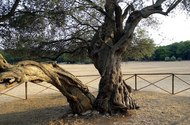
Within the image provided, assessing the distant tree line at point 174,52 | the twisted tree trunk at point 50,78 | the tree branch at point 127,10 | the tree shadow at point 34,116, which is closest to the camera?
the twisted tree trunk at point 50,78

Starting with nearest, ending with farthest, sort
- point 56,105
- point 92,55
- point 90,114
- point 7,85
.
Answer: point 7,85, point 90,114, point 92,55, point 56,105

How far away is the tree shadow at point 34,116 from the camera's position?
499 inches

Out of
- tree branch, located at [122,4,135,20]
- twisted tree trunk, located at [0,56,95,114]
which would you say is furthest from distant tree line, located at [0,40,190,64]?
→ tree branch, located at [122,4,135,20]

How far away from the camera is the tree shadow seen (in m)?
12.7

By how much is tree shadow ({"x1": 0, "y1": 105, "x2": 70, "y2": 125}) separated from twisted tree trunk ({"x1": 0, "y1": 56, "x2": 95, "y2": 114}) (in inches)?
46.3

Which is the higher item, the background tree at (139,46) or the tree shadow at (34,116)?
the background tree at (139,46)

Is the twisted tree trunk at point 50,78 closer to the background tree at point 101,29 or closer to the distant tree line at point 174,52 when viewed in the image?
the background tree at point 101,29

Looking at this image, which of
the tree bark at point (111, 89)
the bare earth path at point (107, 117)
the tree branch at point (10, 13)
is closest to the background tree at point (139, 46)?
the bare earth path at point (107, 117)

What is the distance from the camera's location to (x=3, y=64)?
30.7 ft

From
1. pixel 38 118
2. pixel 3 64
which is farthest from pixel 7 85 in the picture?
pixel 38 118

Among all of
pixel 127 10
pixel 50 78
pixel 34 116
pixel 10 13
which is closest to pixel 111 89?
pixel 50 78

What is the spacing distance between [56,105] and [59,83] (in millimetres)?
4910

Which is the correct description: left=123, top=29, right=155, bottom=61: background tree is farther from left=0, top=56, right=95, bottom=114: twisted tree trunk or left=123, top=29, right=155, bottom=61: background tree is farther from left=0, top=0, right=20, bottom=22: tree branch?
left=0, top=0, right=20, bottom=22: tree branch

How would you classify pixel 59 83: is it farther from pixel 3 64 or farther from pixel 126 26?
pixel 126 26
